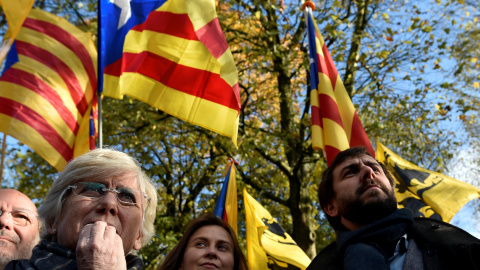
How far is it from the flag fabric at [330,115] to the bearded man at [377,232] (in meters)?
1.52

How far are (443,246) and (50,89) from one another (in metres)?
3.93

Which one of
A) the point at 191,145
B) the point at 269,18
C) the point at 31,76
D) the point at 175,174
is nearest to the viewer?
the point at 31,76

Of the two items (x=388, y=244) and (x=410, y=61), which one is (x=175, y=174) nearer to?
(x=410, y=61)

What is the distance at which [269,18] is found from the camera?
34.3 ft

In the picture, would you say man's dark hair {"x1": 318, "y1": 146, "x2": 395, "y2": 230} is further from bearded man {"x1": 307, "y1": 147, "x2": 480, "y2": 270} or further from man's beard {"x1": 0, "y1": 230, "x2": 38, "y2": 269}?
man's beard {"x1": 0, "y1": 230, "x2": 38, "y2": 269}

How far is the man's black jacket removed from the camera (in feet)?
7.89

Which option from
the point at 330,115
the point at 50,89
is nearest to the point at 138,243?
the point at 330,115

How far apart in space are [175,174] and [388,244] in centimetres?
1063

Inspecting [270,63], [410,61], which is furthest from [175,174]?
[410,61]

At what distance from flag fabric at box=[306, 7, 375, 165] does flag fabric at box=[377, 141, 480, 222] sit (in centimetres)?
62

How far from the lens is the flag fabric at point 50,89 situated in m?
4.96

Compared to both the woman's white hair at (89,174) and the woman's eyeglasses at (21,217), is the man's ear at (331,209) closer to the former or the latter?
the woman's white hair at (89,174)

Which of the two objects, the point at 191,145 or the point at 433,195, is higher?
the point at 191,145

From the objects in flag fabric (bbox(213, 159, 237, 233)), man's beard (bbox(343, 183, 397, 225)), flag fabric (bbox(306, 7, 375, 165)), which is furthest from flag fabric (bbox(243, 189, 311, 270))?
man's beard (bbox(343, 183, 397, 225))
